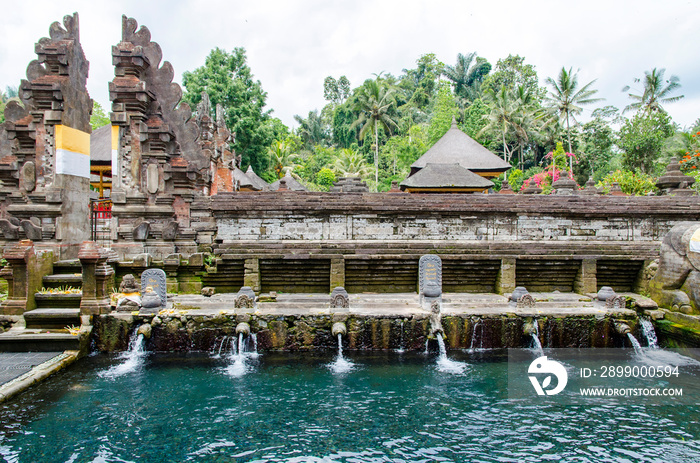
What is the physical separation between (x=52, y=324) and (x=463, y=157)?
18.5 m

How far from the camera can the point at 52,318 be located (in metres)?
7.18

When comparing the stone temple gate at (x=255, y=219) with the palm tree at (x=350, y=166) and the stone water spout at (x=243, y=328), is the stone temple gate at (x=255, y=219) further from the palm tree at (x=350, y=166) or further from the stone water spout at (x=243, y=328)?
the palm tree at (x=350, y=166)

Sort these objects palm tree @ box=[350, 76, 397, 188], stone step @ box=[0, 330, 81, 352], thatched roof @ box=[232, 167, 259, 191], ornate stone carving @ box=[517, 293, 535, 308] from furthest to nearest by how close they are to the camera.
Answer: palm tree @ box=[350, 76, 397, 188], thatched roof @ box=[232, 167, 259, 191], ornate stone carving @ box=[517, 293, 535, 308], stone step @ box=[0, 330, 81, 352]

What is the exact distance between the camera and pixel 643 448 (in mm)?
4613

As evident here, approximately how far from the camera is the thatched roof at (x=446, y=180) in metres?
17.3

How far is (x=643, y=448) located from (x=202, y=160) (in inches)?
358

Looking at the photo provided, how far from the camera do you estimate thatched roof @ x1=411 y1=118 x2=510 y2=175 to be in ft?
69.8

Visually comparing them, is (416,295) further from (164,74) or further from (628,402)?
(164,74)

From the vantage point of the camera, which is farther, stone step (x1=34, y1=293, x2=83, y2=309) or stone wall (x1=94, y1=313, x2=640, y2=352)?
stone step (x1=34, y1=293, x2=83, y2=309)

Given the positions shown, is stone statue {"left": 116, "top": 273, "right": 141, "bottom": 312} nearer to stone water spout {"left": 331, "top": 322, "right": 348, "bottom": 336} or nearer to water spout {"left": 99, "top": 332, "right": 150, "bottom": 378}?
water spout {"left": 99, "top": 332, "right": 150, "bottom": 378}

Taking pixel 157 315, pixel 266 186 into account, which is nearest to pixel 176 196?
pixel 157 315

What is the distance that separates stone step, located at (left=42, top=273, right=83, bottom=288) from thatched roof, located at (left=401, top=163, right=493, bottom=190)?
12.3 m

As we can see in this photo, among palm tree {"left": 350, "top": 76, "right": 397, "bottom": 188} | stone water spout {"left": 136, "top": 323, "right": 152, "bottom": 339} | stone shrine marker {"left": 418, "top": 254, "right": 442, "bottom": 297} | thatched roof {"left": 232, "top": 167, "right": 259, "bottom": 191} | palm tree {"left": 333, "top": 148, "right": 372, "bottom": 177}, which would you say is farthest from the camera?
palm tree {"left": 350, "top": 76, "right": 397, "bottom": 188}

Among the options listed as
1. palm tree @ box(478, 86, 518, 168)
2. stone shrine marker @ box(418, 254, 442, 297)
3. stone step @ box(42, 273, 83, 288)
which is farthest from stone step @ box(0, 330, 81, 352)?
palm tree @ box(478, 86, 518, 168)
